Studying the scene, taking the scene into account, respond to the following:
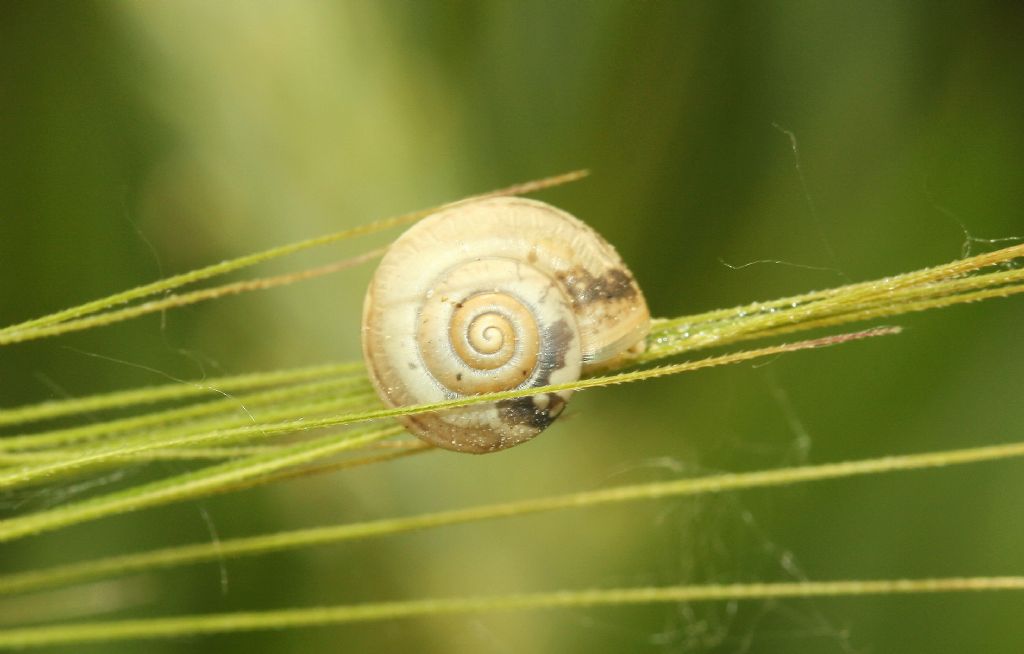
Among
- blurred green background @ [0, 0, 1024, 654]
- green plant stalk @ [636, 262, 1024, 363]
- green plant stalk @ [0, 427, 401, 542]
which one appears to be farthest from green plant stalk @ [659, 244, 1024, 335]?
blurred green background @ [0, 0, 1024, 654]

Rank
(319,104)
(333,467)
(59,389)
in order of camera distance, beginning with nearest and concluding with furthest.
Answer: (333,467), (59,389), (319,104)

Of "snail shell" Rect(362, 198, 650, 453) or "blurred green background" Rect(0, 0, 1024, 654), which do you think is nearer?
"snail shell" Rect(362, 198, 650, 453)

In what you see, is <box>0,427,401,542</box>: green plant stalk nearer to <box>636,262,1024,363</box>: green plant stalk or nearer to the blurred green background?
<box>636,262,1024,363</box>: green plant stalk

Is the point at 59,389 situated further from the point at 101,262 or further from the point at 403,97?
the point at 403,97

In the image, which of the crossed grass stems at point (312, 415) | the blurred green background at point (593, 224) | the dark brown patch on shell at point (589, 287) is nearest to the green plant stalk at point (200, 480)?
the crossed grass stems at point (312, 415)

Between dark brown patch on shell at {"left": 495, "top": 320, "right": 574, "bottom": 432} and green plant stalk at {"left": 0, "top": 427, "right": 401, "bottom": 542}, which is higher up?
green plant stalk at {"left": 0, "top": 427, "right": 401, "bottom": 542}

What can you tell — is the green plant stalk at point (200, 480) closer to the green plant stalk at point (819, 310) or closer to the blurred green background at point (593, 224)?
the green plant stalk at point (819, 310)

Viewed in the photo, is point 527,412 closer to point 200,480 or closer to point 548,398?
point 548,398

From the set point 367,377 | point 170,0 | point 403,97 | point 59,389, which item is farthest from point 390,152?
point 367,377
